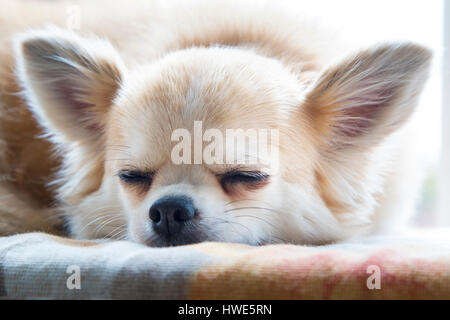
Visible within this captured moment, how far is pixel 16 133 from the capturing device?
1502mm

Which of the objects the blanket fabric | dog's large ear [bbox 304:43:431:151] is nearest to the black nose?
the blanket fabric

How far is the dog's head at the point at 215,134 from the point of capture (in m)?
1.03

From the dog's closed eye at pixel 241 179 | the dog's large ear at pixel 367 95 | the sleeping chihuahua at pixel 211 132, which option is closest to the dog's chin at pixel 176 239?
the sleeping chihuahua at pixel 211 132

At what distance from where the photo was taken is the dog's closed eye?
41.0 inches

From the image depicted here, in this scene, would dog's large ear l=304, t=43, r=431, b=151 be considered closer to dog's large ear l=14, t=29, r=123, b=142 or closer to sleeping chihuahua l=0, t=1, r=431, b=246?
sleeping chihuahua l=0, t=1, r=431, b=246

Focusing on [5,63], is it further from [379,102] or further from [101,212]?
[379,102]

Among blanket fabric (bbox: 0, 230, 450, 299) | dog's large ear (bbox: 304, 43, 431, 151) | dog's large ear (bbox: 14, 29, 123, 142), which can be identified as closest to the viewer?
blanket fabric (bbox: 0, 230, 450, 299)

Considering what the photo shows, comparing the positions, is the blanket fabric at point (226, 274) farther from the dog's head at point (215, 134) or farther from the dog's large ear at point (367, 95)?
the dog's large ear at point (367, 95)

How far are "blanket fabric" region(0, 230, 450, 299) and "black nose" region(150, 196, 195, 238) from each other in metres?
0.13

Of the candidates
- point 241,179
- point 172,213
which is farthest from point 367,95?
point 172,213

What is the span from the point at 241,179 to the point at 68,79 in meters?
0.55

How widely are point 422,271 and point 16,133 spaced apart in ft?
3.95

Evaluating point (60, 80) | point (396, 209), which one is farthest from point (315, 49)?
point (60, 80)

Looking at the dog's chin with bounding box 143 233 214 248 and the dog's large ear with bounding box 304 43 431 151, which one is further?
the dog's large ear with bounding box 304 43 431 151
